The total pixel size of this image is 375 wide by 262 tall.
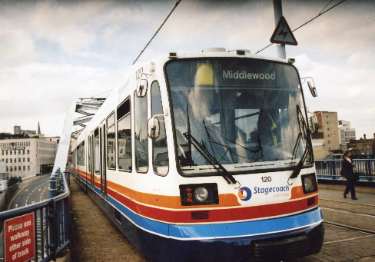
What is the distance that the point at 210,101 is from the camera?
499 cm

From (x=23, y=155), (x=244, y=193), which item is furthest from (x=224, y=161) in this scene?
(x=23, y=155)

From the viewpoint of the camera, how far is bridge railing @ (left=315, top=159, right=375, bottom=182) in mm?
14987

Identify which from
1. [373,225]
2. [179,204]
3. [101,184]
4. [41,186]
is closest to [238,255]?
[179,204]

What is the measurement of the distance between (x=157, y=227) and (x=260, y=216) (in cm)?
129

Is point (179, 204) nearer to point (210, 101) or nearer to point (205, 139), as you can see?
point (205, 139)

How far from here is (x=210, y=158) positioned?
4777mm

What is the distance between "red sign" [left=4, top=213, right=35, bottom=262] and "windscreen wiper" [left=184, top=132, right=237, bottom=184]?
2209mm

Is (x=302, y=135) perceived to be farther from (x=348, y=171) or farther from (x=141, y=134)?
(x=348, y=171)

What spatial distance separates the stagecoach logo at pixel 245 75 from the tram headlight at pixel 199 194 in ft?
4.76

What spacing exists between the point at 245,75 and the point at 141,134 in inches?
66.2

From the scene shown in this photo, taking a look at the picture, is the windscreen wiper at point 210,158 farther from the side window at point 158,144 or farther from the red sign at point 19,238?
the red sign at point 19,238

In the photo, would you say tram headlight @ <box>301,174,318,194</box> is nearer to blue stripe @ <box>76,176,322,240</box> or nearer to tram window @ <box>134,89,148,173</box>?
blue stripe @ <box>76,176,322,240</box>

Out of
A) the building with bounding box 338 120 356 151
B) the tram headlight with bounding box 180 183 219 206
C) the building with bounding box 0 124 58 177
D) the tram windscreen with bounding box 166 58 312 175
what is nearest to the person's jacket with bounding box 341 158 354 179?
the tram windscreen with bounding box 166 58 312 175

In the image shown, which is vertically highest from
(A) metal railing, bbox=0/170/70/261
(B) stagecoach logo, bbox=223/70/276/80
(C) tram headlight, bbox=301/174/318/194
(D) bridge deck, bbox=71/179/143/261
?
(B) stagecoach logo, bbox=223/70/276/80
